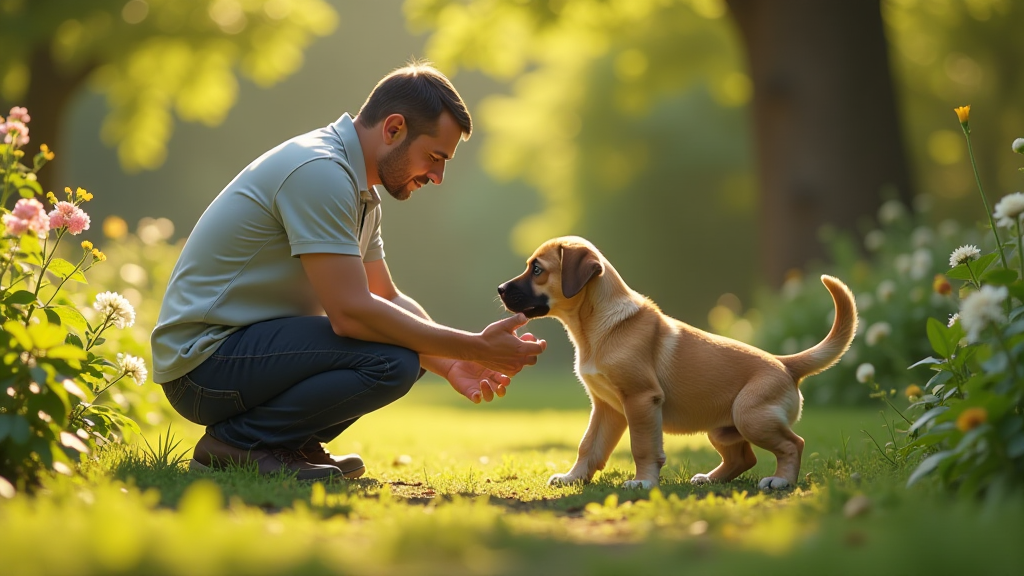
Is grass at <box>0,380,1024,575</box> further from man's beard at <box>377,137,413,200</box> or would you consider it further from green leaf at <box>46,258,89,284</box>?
man's beard at <box>377,137,413,200</box>

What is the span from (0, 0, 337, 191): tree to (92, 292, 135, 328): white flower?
11006 millimetres

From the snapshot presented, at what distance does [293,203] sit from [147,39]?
12952 mm

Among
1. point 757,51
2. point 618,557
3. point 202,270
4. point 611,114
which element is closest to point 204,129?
point 611,114

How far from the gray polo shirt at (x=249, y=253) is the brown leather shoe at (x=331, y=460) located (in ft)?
2.06

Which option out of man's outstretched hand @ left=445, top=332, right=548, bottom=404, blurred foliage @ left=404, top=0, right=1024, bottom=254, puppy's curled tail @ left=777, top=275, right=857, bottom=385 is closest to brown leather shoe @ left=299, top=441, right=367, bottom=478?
man's outstretched hand @ left=445, top=332, right=548, bottom=404

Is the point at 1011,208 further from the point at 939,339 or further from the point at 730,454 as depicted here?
the point at 730,454

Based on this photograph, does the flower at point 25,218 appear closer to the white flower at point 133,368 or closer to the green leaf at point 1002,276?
the white flower at point 133,368

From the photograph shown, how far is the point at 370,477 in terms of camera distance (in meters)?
4.11

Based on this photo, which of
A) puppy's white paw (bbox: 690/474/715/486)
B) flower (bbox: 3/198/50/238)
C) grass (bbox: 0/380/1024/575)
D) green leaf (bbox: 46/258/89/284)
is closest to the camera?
grass (bbox: 0/380/1024/575)

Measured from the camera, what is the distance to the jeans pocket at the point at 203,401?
380cm

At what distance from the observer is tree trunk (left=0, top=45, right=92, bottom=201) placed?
14180mm

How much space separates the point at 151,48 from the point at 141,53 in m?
0.22

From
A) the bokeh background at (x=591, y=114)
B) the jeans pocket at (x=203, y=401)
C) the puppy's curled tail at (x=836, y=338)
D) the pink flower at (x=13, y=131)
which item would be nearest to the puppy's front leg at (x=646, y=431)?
the puppy's curled tail at (x=836, y=338)

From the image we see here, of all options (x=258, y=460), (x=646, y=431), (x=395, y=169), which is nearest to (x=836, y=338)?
(x=646, y=431)
